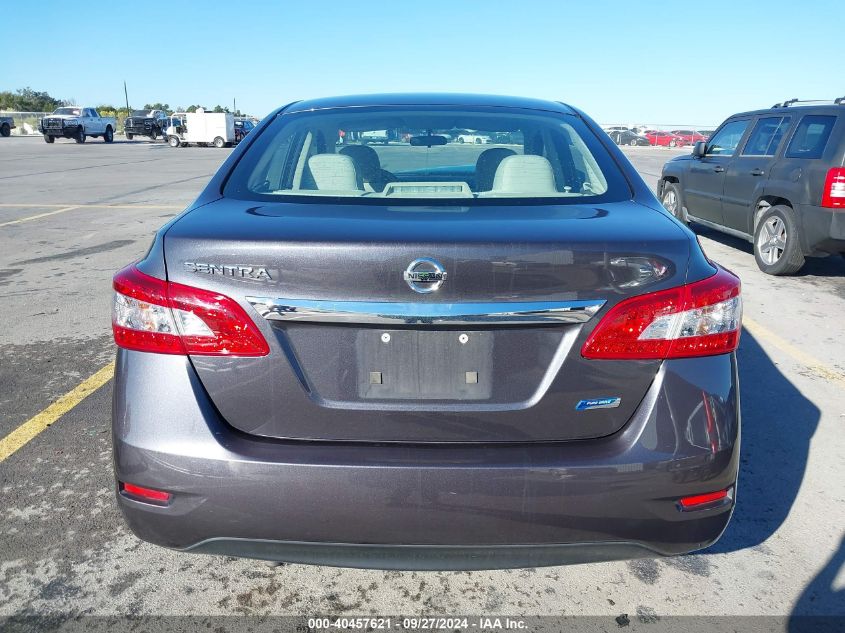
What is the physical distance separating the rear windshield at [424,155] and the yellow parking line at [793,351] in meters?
2.73

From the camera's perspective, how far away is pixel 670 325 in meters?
1.85

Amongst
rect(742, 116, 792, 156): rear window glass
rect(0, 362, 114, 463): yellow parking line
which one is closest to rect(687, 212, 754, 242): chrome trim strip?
rect(742, 116, 792, 156): rear window glass

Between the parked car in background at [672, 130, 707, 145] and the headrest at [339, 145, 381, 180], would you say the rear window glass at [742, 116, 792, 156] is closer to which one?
the headrest at [339, 145, 381, 180]

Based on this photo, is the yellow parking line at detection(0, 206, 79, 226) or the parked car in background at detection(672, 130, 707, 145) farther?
the parked car in background at detection(672, 130, 707, 145)

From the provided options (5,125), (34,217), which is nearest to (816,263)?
(34,217)

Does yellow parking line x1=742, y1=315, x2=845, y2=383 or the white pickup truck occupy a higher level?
the white pickup truck

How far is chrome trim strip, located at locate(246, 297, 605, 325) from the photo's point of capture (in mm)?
1759

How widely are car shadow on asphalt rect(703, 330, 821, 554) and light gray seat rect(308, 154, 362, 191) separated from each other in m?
1.93

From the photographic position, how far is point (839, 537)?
2.71m

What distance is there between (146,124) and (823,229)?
178 ft

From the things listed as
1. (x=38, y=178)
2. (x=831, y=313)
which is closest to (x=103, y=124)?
(x=38, y=178)

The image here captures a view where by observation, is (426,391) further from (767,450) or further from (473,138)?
(767,450)

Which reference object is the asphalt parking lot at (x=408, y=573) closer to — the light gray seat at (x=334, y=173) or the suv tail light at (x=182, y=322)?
the suv tail light at (x=182, y=322)

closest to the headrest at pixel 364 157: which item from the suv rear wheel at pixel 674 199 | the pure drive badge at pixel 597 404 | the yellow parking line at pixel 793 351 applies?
the pure drive badge at pixel 597 404
